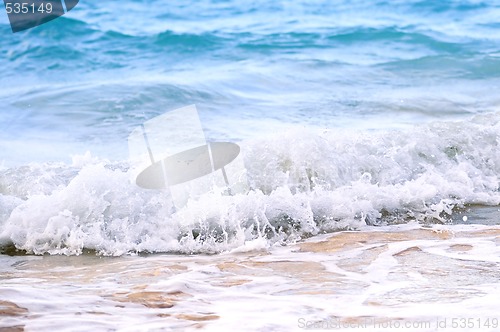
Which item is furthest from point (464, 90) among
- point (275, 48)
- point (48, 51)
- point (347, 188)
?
point (48, 51)

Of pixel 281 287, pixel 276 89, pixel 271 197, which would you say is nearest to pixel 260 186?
pixel 271 197

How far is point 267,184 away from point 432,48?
699 cm

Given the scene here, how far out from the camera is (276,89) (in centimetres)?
935

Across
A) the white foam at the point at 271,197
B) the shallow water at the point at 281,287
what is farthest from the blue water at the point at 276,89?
the shallow water at the point at 281,287

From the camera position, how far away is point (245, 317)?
311 centimetres

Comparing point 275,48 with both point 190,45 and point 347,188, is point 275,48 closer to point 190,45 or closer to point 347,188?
point 190,45

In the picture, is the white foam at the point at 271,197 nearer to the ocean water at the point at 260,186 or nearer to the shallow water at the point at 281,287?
the ocean water at the point at 260,186

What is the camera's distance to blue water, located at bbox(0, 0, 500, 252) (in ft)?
18.9

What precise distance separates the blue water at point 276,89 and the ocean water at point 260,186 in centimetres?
3

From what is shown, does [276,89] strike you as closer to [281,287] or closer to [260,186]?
[260,186]

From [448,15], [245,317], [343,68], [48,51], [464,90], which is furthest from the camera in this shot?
[448,15]

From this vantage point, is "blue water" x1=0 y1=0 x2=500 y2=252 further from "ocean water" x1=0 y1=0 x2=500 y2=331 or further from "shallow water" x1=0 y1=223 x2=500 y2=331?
"shallow water" x1=0 y1=223 x2=500 y2=331

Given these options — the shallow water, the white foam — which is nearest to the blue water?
the white foam

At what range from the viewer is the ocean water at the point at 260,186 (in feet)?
10.8
